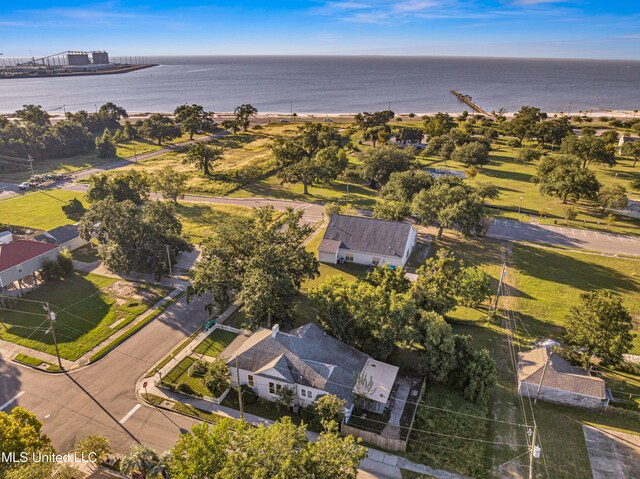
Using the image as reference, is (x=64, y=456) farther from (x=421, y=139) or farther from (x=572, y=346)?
(x=421, y=139)

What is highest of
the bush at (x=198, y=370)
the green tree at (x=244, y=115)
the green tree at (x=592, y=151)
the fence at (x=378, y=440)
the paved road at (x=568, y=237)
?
the green tree at (x=244, y=115)

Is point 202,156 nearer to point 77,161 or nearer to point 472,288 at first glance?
point 77,161

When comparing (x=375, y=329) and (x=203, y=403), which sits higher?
(x=375, y=329)

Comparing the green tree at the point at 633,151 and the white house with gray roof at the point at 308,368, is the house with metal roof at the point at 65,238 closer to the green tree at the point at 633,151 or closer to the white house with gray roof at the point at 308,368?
the white house with gray roof at the point at 308,368

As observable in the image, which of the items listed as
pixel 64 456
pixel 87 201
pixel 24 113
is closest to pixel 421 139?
pixel 87 201

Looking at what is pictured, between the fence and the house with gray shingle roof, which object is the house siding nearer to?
the fence

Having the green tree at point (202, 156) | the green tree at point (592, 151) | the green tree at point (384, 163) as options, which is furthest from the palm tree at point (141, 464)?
the green tree at point (592, 151)
